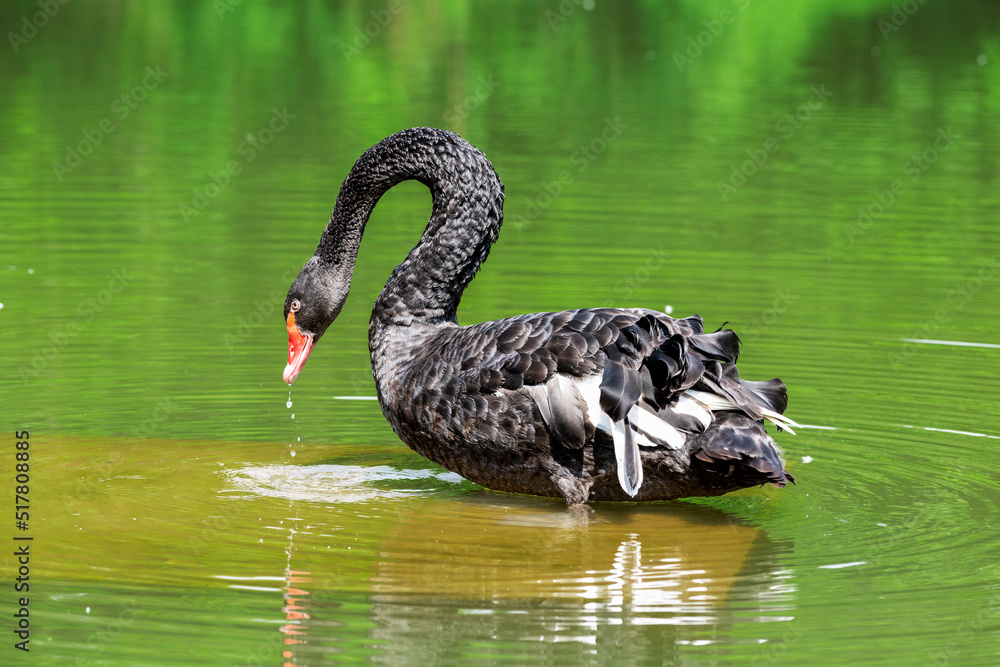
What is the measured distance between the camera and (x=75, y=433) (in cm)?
785

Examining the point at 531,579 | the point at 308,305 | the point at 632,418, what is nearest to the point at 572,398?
the point at 632,418

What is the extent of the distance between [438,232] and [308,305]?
756 mm

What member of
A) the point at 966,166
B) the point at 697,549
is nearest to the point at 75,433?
the point at 697,549

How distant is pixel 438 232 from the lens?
7.49 meters

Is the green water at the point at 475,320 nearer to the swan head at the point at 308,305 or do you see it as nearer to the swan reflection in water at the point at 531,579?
the swan reflection in water at the point at 531,579

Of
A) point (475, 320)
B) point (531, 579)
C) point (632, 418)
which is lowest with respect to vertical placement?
point (531, 579)

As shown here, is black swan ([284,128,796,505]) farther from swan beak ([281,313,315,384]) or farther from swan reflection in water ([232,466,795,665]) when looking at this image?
swan reflection in water ([232,466,795,665])

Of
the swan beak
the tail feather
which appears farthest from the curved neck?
the tail feather

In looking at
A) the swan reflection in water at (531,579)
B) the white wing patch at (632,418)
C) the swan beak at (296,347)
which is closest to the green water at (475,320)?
the swan reflection in water at (531,579)

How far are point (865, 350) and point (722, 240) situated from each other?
402 cm

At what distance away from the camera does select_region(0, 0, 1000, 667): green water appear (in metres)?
5.39

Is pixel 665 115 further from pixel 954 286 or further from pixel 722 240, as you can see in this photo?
pixel 954 286

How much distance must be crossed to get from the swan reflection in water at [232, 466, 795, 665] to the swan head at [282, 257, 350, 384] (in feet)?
2.18

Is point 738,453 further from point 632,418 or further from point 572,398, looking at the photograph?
point 572,398
